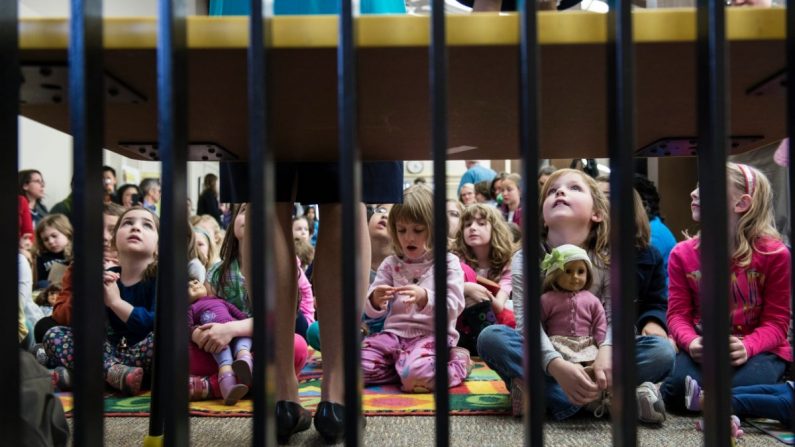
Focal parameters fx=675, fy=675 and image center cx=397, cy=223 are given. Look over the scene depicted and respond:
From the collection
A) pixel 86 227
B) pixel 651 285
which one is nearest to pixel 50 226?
pixel 651 285

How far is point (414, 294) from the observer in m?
1.99

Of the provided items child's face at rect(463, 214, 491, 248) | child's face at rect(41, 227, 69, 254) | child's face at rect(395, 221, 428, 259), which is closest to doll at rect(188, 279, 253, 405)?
child's face at rect(395, 221, 428, 259)

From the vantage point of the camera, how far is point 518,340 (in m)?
1.70

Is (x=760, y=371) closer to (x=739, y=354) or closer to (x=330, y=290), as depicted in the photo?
(x=739, y=354)

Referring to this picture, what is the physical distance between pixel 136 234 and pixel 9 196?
1651 millimetres

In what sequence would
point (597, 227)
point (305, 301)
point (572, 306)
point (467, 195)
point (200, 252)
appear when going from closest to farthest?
point (572, 306) < point (597, 227) < point (305, 301) < point (200, 252) < point (467, 195)

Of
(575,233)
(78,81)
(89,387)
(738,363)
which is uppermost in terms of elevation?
(78,81)

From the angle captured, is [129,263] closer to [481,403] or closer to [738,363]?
[481,403]

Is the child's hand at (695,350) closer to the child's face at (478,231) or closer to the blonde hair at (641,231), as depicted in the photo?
the blonde hair at (641,231)

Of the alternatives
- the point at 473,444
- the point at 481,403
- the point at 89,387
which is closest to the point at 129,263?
the point at 481,403

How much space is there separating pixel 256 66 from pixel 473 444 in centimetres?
103

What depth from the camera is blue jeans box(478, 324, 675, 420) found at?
1.61 metres

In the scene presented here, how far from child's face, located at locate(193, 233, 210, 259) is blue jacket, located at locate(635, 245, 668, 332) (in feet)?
5.64

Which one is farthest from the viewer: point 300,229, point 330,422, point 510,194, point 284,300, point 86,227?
point 510,194
